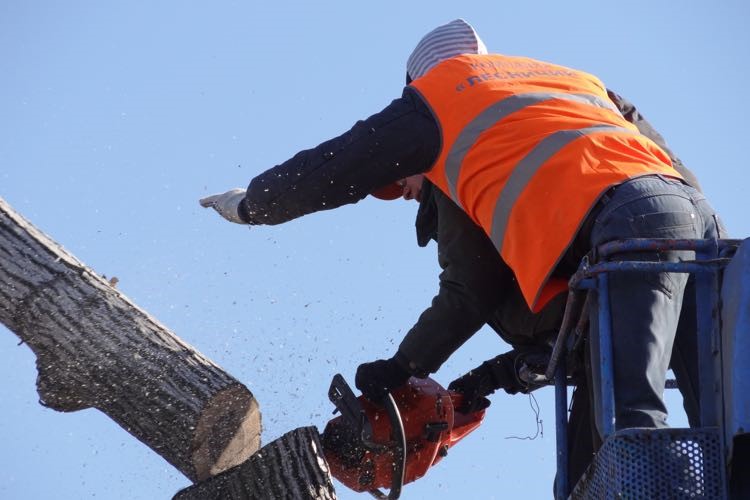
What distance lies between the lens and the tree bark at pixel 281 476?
377 cm

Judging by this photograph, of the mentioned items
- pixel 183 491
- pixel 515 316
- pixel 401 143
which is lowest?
pixel 183 491

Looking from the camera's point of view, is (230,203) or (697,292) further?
(230,203)

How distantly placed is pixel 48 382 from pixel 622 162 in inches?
92.9

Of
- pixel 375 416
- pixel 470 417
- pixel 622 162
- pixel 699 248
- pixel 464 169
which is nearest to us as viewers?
pixel 699 248

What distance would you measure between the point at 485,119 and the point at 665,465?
1358mm

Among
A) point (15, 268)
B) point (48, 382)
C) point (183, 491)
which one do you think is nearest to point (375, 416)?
point (183, 491)

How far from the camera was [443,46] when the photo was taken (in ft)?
14.1

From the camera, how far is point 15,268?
4.55 meters

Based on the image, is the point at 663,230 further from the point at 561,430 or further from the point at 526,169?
the point at 561,430

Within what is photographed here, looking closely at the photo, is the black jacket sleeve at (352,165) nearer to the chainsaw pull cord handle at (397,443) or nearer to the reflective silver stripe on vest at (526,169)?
the reflective silver stripe on vest at (526,169)

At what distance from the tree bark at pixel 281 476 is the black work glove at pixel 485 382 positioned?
0.80 m

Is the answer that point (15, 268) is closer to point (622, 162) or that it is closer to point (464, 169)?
point (464, 169)

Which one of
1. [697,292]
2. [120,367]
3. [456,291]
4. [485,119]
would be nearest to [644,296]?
[697,292]

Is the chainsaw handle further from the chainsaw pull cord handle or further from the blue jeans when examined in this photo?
the blue jeans
